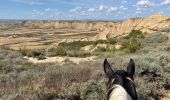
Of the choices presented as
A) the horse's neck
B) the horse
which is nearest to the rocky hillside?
the horse

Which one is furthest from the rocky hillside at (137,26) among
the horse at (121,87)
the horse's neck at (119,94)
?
the horse's neck at (119,94)

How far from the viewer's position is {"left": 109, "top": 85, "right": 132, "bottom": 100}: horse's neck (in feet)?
8.07

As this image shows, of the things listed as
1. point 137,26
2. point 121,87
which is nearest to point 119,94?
point 121,87

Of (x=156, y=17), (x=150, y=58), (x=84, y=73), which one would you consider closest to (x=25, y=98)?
(x=84, y=73)

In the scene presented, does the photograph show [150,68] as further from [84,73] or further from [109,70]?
[109,70]

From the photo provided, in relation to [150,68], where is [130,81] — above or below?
above

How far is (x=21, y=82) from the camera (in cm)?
672

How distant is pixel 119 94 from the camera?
8.12ft

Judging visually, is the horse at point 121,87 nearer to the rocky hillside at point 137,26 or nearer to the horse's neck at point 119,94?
the horse's neck at point 119,94

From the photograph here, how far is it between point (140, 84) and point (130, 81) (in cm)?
492

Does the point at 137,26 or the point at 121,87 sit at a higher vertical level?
the point at 121,87

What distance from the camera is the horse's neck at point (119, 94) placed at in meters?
2.46

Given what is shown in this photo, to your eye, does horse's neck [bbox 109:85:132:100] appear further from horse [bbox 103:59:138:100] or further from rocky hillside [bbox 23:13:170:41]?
rocky hillside [bbox 23:13:170:41]

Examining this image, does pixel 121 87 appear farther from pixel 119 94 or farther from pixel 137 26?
pixel 137 26
